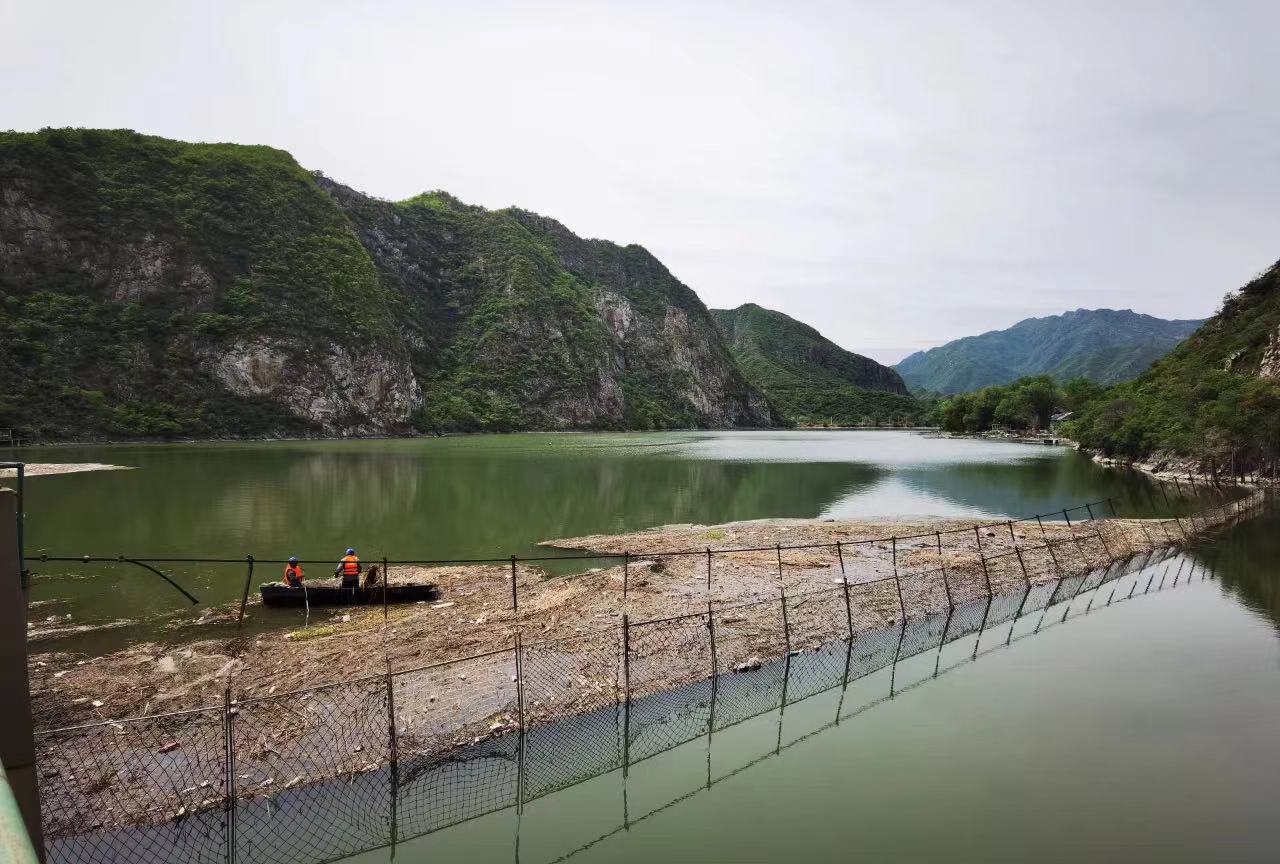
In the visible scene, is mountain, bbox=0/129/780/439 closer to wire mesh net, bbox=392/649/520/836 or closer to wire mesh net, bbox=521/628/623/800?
wire mesh net, bbox=392/649/520/836

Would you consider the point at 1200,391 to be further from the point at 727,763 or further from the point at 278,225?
the point at 278,225

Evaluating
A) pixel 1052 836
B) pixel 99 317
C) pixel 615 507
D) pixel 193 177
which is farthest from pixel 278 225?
pixel 1052 836

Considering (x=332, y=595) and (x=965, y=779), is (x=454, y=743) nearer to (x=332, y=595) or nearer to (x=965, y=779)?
(x=965, y=779)

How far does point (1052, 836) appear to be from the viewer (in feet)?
34.4

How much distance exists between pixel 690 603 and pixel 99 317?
135719mm

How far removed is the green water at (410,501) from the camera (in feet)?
93.6

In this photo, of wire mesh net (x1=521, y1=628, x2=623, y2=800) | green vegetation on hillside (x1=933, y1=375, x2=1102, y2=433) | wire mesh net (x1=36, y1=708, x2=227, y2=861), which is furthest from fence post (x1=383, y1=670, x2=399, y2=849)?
green vegetation on hillside (x1=933, y1=375, x2=1102, y2=433)

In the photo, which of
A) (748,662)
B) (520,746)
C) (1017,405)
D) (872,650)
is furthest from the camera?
(1017,405)

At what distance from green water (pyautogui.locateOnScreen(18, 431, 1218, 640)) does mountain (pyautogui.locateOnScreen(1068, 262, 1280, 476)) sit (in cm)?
605

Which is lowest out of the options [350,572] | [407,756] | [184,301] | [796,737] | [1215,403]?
[796,737]

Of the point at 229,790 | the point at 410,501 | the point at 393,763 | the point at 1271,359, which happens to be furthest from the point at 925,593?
the point at 1271,359

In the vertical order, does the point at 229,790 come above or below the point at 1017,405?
below

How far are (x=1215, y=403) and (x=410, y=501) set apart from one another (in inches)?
2767

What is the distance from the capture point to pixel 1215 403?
63.8 meters
